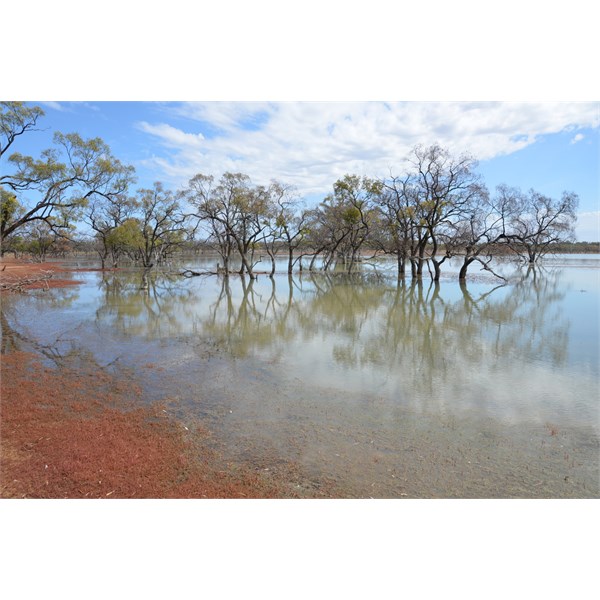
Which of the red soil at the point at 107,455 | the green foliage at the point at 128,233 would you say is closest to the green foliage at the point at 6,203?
the red soil at the point at 107,455

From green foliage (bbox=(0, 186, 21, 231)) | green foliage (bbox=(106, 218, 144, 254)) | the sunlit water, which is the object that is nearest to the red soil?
the sunlit water

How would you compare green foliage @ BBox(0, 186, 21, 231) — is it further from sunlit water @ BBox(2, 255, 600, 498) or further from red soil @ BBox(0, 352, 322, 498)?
red soil @ BBox(0, 352, 322, 498)

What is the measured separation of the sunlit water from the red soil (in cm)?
37

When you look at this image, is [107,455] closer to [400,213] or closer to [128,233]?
[400,213]

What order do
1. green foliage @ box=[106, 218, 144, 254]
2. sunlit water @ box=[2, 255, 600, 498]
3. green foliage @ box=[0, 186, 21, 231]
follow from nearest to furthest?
1. sunlit water @ box=[2, 255, 600, 498]
2. green foliage @ box=[0, 186, 21, 231]
3. green foliage @ box=[106, 218, 144, 254]

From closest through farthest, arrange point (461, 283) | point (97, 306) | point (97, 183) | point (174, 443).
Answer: point (174, 443) → point (97, 306) → point (97, 183) → point (461, 283)

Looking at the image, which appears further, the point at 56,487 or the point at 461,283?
the point at 461,283

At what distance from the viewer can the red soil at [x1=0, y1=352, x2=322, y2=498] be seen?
13.1ft

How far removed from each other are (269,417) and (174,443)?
148 cm

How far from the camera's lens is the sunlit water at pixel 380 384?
4465 millimetres

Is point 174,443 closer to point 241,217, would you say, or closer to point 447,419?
point 447,419

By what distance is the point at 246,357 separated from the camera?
9.24 metres

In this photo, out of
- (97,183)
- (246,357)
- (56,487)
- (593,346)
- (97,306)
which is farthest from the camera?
(97,183)

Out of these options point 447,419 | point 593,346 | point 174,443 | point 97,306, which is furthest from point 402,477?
point 97,306
